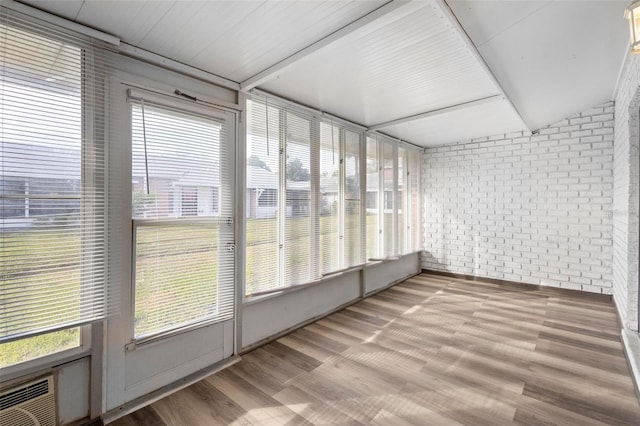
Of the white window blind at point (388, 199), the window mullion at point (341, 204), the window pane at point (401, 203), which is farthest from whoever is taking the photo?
the window pane at point (401, 203)

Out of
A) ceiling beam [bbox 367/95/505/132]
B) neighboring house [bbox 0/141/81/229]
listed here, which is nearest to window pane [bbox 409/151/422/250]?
ceiling beam [bbox 367/95/505/132]

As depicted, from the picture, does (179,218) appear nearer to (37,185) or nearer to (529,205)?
(37,185)

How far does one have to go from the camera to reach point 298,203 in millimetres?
3336

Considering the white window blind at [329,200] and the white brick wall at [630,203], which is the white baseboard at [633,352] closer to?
the white brick wall at [630,203]

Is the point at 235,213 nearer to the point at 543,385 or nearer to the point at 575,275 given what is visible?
the point at 543,385

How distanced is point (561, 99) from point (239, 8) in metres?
4.19

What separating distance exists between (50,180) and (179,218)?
2.64ft

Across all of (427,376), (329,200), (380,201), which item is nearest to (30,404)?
(427,376)

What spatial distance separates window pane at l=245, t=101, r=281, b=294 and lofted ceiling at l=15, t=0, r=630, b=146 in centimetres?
34

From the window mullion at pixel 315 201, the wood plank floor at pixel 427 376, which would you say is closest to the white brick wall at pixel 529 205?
the wood plank floor at pixel 427 376

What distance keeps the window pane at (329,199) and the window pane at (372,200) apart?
80 cm

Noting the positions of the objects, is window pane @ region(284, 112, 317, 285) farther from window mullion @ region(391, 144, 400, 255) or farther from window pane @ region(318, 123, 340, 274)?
window mullion @ region(391, 144, 400, 255)

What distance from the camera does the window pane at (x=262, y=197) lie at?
9.43 feet

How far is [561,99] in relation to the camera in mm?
3793
